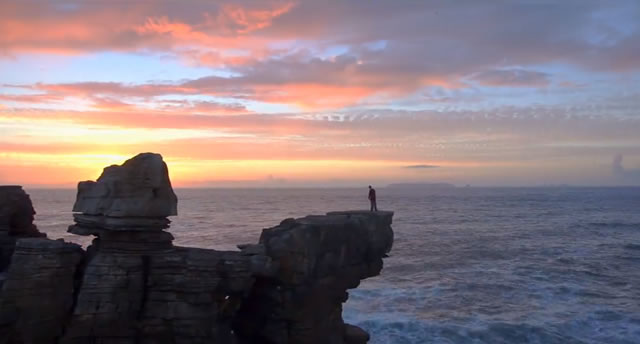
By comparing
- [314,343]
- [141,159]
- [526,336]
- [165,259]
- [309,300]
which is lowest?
[526,336]

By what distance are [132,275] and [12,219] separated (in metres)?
6.44

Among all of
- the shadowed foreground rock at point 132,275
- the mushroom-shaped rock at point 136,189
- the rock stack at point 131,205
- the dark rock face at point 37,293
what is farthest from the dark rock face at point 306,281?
the dark rock face at point 37,293

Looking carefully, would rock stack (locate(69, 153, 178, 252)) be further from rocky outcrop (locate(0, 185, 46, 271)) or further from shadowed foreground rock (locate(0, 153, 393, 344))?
rocky outcrop (locate(0, 185, 46, 271))

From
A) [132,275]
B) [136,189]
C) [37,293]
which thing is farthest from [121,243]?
[37,293]

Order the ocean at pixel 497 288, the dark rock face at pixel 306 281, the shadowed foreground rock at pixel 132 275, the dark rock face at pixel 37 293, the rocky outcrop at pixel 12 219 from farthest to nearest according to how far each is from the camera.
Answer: the ocean at pixel 497 288 < the dark rock face at pixel 306 281 < the rocky outcrop at pixel 12 219 < the shadowed foreground rock at pixel 132 275 < the dark rock face at pixel 37 293

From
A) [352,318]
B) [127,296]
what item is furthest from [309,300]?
[352,318]

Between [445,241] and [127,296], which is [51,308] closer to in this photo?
[127,296]

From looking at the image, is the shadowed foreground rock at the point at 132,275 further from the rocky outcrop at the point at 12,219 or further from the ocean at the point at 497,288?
the ocean at the point at 497,288

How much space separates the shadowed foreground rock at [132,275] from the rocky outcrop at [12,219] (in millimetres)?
3146

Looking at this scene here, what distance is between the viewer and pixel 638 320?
3050cm

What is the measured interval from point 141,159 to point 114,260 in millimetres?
3264

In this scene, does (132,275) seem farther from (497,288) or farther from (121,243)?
(497,288)

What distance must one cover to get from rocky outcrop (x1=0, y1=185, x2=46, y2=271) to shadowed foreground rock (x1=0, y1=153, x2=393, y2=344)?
124 inches

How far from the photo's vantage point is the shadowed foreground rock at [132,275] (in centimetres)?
1595
